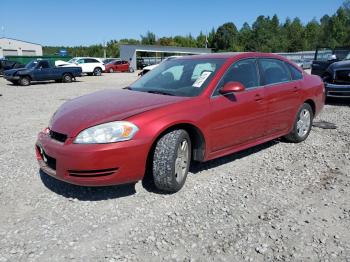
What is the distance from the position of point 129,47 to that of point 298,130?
43275mm

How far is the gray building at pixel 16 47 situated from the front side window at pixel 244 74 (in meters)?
58.3

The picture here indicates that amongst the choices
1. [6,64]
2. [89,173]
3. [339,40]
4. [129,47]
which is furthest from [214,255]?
[339,40]

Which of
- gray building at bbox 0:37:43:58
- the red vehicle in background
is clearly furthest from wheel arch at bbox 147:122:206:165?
gray building at bbox 0:37:43:58

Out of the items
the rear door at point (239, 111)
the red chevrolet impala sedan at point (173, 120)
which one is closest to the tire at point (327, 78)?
the red chevrolet impala sedan at point (173, 120)

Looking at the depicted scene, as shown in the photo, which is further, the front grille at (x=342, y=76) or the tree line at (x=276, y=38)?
the tree line at (x=276, y=38)

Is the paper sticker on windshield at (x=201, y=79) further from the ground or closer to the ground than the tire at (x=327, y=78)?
further from the ground

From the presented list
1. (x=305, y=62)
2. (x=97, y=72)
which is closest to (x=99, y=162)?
(x=97, y=72)

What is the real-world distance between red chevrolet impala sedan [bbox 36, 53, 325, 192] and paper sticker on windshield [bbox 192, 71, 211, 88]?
14 millimetres

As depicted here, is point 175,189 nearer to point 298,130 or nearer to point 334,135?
point 298,130

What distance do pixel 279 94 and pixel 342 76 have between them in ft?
18.1

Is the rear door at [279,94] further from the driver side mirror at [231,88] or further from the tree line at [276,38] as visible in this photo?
the tree line at [276,38]

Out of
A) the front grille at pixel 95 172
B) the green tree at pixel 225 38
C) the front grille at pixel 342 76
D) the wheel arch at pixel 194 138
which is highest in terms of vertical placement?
the green tree at pixel 225 38

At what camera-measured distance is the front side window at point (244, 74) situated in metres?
4.56

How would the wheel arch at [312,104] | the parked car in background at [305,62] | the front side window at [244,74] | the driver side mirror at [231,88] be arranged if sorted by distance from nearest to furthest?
the driver side mirror at [231,88] → the front side window at [244,74] → the wheel arch at [312,104] → the parked car in background at [305,62]
